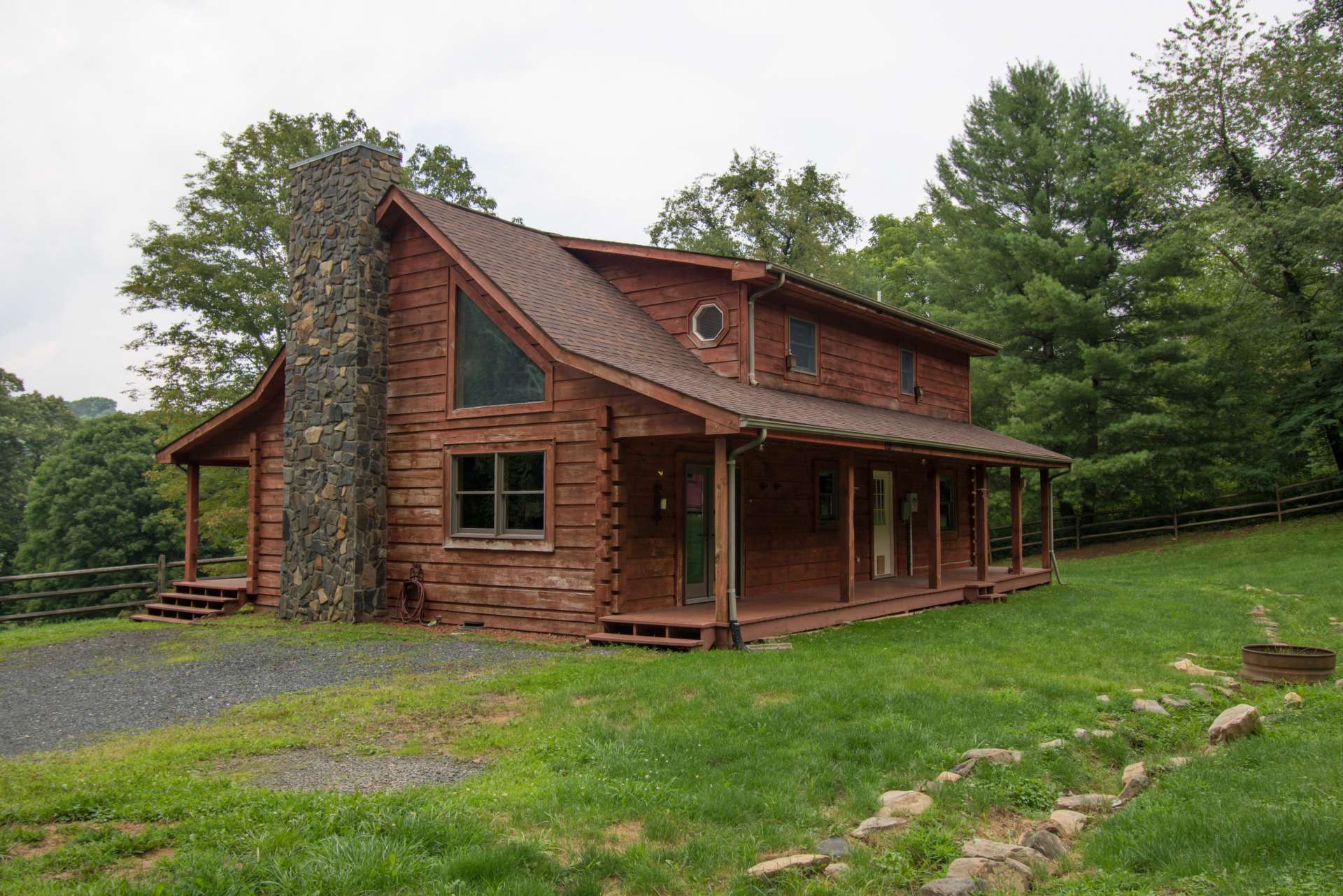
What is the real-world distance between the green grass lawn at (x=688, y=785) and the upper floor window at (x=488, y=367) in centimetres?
429

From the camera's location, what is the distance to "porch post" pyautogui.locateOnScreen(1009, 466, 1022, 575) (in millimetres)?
17781

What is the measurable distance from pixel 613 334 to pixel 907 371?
768 centimetres

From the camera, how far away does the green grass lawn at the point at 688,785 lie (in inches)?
153

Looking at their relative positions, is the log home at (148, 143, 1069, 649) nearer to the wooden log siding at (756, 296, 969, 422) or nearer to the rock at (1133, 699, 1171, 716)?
the wooden log siding at (756, 296, 969, 422)

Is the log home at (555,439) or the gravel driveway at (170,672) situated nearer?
the gravel driveway at (170,672)

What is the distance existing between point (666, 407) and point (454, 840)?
700 cm

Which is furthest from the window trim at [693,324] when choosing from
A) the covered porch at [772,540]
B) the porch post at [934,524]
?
the porch post at [934,524]

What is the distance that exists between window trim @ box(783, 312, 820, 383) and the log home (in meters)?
0.05

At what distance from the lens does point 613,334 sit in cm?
1284

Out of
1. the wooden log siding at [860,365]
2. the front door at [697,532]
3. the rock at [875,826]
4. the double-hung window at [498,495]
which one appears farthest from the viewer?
the wooden log siding at [860,365]

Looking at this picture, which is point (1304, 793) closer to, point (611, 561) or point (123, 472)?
point (611, 561)

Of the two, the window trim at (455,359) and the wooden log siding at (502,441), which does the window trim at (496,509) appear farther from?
the window trim at (455,359)

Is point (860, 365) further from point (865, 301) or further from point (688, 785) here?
point (688, 785)

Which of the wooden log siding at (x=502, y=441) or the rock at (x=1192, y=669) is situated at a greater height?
the wooden log siding at (x=502, y=441)
